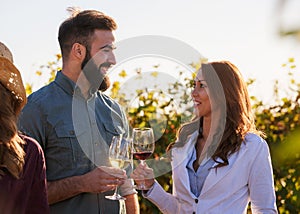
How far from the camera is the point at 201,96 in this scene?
8.80 ft

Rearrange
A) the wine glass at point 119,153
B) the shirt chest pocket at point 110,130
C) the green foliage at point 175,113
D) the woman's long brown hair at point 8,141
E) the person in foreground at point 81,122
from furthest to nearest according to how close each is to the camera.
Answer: the green foliage at point 175,113
the shirt chest pocket at point 110,130
the person in foreground at point 81,122
the wine glass at point 119,153
the woman's long brown hair at point 8,141

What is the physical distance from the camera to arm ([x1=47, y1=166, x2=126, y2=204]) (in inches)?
88.4

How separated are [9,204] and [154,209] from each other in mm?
3293

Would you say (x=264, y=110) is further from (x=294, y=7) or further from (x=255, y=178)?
(x=294, y=7)

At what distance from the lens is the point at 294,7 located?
0.36 metres

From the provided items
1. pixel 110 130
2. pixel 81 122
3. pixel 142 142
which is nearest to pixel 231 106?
pixel 142 142

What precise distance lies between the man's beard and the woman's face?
1.70 feet

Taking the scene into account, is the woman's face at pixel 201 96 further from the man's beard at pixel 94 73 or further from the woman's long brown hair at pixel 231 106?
the man's beard at pixel 94 73

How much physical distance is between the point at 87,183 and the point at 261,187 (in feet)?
3.02

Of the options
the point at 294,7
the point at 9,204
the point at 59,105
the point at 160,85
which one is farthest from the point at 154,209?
the point at 294,7

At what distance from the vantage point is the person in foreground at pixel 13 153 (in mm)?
1323

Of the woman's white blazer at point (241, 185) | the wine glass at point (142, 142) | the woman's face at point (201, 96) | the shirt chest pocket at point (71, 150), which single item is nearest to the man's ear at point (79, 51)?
the shirt chest pocket at point (71, 150)

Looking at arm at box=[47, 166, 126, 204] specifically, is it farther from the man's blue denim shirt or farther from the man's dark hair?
the man's dark hair

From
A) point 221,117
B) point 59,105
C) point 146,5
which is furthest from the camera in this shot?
point 221,117
